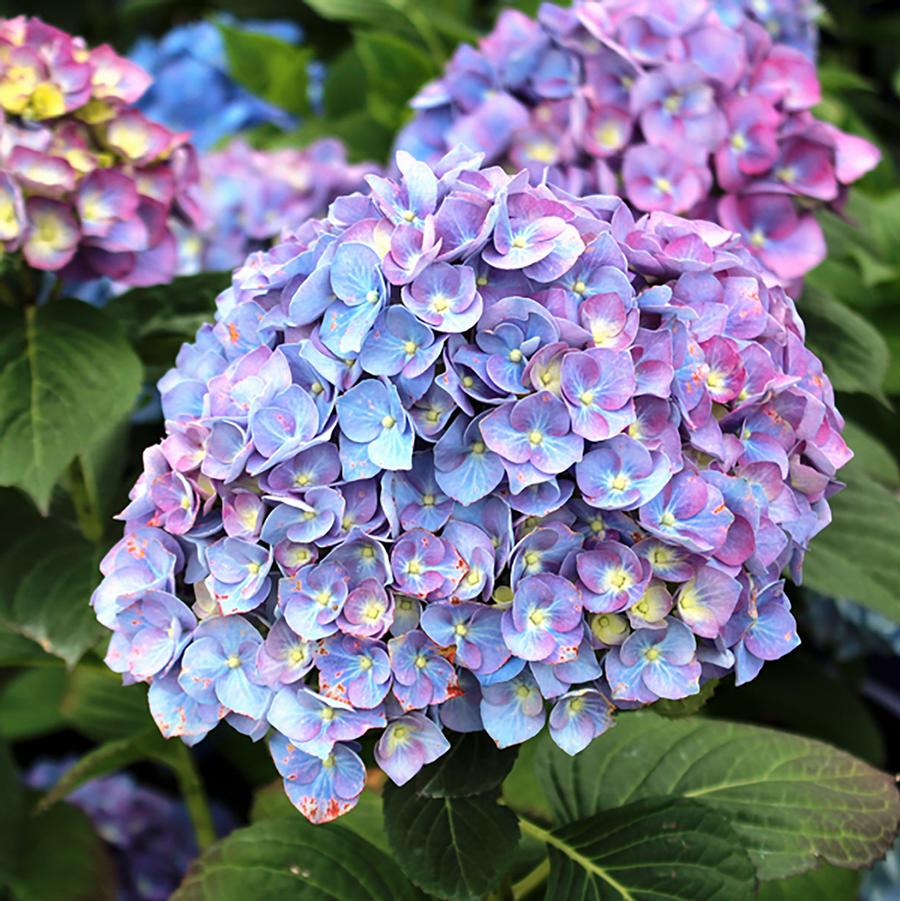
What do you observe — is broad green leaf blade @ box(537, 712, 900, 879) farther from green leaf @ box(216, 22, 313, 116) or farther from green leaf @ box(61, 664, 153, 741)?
green leaf @ box(216, 22, 313, 116)

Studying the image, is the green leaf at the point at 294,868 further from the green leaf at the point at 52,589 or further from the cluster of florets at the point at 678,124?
the cluster of florets at the point at 678,124

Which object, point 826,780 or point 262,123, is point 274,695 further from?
point 262,123

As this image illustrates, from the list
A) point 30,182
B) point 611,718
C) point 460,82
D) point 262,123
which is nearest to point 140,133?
point 30,182

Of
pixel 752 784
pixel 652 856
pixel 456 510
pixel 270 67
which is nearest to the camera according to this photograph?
pixel 456 510

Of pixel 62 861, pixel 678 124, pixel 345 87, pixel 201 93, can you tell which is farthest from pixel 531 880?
pixel 201 93

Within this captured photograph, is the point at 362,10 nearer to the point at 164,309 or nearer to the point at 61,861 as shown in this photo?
the point at 164,309
